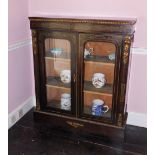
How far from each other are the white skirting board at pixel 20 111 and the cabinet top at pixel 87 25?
0.96m

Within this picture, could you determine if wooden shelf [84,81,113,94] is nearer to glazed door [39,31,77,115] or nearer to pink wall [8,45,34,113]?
glazed door [39,31,77,115]

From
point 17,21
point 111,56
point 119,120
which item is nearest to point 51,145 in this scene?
point 119,120

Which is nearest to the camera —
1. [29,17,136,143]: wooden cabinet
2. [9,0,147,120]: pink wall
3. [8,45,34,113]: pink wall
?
[29,17,136,143]: wooden cabinet

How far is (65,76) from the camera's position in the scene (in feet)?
7.37

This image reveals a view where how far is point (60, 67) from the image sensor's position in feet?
7.45

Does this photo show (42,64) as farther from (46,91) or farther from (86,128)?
(86,128)

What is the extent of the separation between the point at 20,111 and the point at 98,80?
1.01m

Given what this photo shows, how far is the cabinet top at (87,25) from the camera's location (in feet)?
5.97

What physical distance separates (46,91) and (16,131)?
1.73ft

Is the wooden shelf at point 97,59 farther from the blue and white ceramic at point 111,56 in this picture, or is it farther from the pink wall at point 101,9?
the pink wall at point 101,9

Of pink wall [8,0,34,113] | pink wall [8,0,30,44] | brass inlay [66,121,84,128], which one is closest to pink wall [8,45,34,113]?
pink wall [8,0,34,113]

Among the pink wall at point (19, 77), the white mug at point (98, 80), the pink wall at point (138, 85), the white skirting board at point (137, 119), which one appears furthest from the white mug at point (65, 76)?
the white skirting board at point (137, 119)

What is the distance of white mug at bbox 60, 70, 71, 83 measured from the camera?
2.22 m
